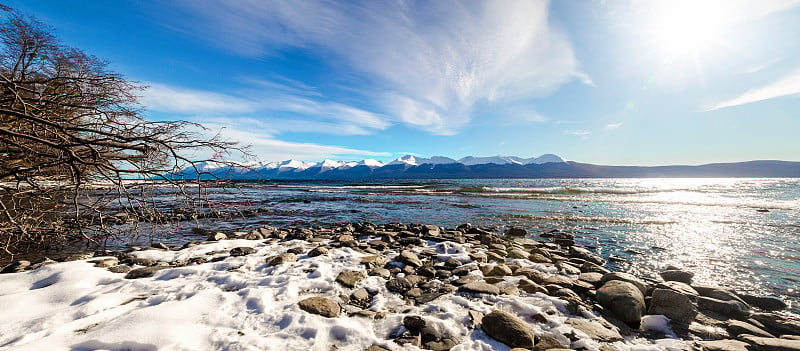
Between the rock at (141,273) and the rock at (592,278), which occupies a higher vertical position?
the rock at (141,273)

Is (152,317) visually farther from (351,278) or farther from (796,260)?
(796,260)

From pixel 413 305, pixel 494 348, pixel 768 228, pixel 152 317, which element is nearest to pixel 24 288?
pixel 152 317

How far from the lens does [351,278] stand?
5.63 metres

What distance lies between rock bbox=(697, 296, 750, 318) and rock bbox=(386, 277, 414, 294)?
228 inches

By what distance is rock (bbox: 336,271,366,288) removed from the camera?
17.8ft

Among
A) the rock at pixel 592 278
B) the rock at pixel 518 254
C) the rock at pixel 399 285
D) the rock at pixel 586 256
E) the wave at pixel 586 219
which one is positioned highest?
the rock at pixel 399 285

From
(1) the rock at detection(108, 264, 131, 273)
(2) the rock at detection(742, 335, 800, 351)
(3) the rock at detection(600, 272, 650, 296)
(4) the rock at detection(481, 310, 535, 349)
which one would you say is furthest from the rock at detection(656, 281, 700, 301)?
(1) the rock at detection(108, 264, 131, 273)

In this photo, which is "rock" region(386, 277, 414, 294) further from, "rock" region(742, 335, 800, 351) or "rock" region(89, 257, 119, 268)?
"rock" region(89, 257, 119, 268)

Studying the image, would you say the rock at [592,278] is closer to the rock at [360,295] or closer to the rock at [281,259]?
the rock at [360,295]

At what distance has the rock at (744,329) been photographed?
4.41 meters

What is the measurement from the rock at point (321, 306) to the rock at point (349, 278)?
2.85 feet

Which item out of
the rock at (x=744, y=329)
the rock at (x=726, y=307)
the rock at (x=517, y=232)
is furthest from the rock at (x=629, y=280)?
the rock at (x=517, y=232)

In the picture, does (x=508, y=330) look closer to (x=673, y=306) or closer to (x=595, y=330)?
(x=595, y=330)

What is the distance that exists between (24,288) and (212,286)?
3.07 metres
